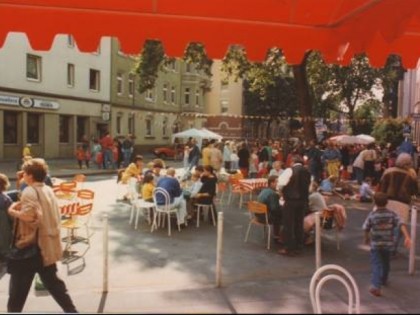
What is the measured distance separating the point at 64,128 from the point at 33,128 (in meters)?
3.37

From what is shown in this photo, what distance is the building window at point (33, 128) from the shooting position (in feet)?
110

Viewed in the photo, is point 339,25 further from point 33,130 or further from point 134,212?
point 33,130

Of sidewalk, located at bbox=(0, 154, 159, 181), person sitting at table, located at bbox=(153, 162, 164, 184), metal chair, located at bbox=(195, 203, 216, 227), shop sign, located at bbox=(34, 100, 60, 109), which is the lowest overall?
sidewalk, located at bbox=(0, 154, 159, 181)

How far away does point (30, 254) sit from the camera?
5.18 meters

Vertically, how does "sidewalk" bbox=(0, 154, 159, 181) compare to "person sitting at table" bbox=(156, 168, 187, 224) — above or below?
below

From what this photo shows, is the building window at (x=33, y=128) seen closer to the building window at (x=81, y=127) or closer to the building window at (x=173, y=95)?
the building window at (x=81, y=127)

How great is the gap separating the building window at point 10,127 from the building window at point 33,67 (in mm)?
2616

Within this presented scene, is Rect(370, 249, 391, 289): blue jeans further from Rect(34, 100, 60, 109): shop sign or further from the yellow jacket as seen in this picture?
Rect(34, 100, 60, 109): shop sign

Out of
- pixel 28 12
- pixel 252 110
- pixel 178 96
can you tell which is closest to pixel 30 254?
pixel 28 12

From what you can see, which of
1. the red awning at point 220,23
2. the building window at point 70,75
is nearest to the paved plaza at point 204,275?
the red awning at point 220,23

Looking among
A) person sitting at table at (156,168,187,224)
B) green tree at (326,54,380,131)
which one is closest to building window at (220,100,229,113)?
green tree at (326,54,380,131)

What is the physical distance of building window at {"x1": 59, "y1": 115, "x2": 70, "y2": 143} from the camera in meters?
36.8

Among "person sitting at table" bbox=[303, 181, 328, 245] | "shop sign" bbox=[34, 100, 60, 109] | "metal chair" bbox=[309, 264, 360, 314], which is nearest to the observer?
"metal chair" bbox=[309, 264, 360, 314]

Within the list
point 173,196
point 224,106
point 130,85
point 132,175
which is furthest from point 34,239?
point 224,106
